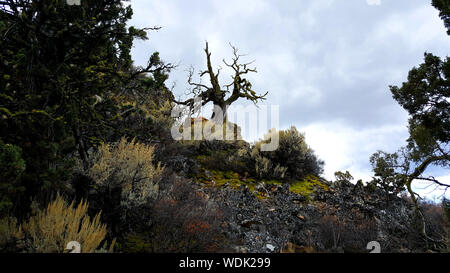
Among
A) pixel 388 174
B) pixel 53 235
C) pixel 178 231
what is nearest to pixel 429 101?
pixel 388 174

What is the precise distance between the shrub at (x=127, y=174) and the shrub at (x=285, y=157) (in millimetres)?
4065

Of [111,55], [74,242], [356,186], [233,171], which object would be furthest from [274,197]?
[111,55]

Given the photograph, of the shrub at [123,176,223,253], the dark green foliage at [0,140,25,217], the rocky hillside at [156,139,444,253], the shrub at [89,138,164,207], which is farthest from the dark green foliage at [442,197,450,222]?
the dark green foliage at [0,140,25,217]

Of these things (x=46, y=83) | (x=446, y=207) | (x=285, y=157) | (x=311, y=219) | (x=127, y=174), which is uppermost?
(x=46, y=83)

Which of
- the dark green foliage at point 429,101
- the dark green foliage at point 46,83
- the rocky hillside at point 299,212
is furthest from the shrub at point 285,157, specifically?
the dark green foliage at point 46,83

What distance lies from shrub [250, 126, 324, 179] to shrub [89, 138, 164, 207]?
407 cm

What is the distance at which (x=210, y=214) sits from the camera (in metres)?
4.14

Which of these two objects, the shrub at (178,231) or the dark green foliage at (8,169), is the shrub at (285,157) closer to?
the shrub at (178,231)

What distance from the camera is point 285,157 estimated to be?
821 cm

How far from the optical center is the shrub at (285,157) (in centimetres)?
772

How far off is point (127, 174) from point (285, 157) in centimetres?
549

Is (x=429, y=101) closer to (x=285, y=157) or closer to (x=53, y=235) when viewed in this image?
(x=285, y=157)
